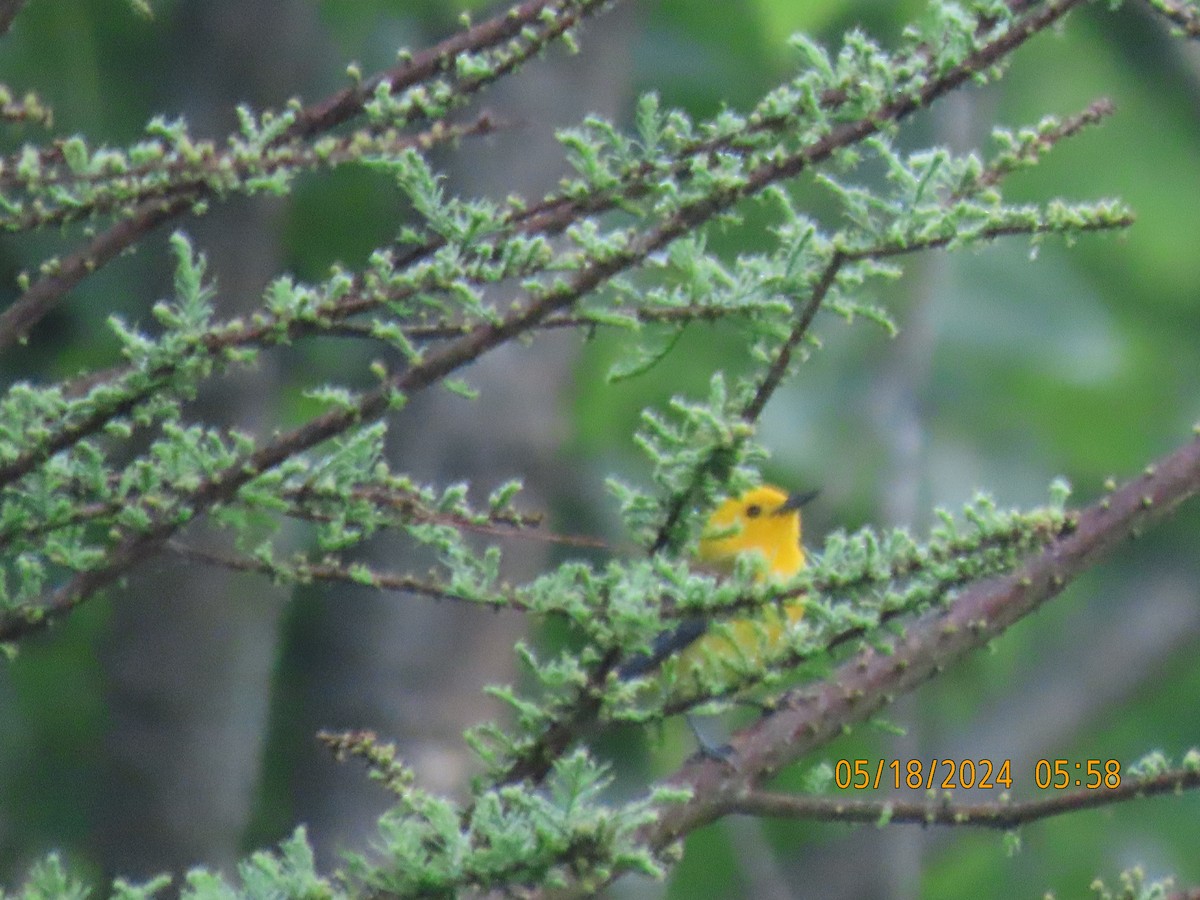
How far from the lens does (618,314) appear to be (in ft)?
7.03

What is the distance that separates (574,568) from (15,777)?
516 cm

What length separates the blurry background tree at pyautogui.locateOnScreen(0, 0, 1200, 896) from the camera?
20.5 feet

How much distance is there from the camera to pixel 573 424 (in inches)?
287

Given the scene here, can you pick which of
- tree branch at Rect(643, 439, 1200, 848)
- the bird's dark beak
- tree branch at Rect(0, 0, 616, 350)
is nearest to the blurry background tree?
the bird's dark beak

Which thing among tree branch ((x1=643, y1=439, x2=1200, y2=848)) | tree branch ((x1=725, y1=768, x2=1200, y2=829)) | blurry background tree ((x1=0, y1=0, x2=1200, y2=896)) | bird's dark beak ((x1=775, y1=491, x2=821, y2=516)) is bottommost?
tree branch ((x1=725, y1=768, x2=1200, y2=829))

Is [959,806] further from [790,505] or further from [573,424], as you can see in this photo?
[573,424]

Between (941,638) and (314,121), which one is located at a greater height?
(314,121)

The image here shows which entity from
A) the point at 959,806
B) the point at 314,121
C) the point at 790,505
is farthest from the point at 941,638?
the point at 790,505

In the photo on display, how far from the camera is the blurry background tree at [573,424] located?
623 cm

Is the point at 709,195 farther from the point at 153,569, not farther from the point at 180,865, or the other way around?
the point at 180,865

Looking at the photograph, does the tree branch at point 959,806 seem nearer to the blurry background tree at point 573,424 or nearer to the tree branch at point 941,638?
the tree branch at point 941,638

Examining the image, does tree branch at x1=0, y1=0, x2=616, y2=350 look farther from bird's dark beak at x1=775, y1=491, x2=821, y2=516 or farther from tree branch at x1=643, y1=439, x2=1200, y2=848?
bird's dark beak at x1=775, y1=491, x2=821, y2=516

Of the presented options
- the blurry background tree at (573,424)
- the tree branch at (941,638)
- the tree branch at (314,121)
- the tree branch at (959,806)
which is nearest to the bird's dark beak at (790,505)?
the blurry background tree at (573,424)

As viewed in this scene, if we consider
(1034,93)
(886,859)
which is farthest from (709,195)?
(1034,93)
